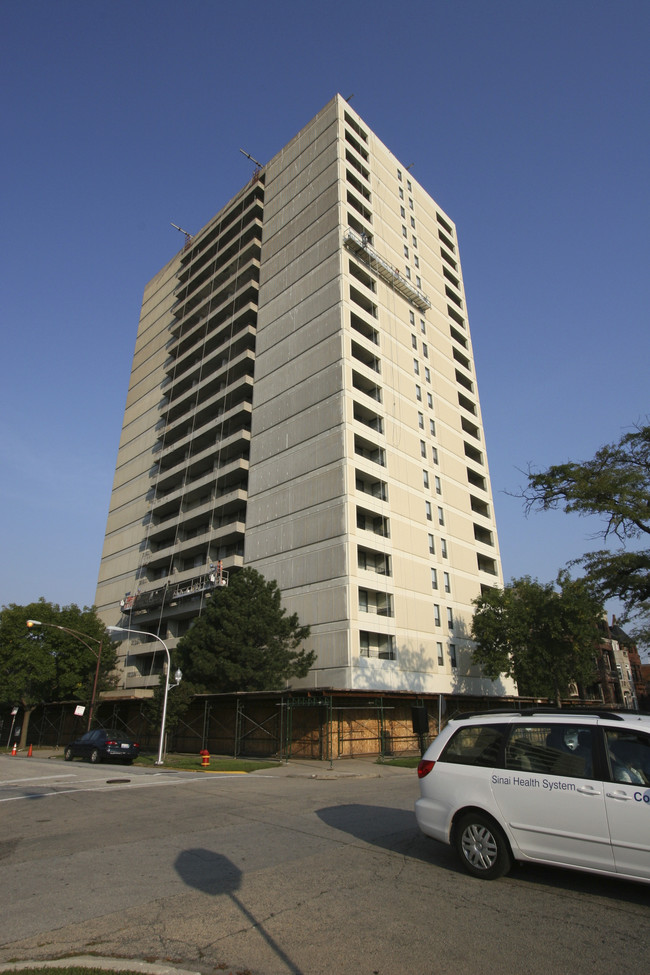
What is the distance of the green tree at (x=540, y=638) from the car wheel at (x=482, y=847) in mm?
29225

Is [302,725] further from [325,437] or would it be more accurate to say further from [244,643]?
[325,437]

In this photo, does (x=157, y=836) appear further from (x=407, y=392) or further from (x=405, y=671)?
(x=407, y=392)

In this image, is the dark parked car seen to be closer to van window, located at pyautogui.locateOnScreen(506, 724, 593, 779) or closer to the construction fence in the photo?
the construction fence

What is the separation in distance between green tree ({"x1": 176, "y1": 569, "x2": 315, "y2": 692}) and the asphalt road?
19.4 meters

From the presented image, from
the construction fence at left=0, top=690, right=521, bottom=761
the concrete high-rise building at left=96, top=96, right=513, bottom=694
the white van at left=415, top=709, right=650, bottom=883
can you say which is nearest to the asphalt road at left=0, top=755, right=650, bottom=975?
the white van at left=415, top=709, right=650, bottom=883

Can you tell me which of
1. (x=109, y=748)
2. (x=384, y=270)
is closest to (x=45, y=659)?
(x=109, y=748)

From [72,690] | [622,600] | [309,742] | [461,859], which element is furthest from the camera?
[72,690]

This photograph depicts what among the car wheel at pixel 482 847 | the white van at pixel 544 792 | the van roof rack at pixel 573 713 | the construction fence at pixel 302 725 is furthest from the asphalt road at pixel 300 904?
the construction fence at pixel 302 725

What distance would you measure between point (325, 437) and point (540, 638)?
18.6 metres

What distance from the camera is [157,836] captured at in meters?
8.33

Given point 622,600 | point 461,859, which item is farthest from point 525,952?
point 622,600

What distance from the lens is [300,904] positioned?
17.0ft

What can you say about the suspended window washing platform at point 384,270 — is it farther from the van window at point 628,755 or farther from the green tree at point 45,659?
the van window at point 628,755

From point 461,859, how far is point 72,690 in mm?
41840
